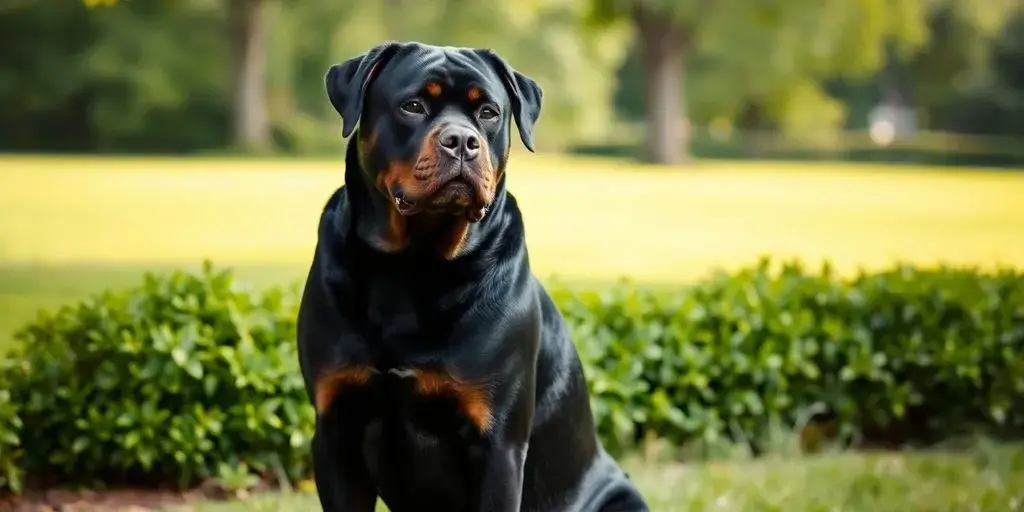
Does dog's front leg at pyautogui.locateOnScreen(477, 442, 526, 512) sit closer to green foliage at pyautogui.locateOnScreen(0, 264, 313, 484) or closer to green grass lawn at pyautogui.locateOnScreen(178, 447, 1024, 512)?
green grass lawn at pyautogui.locateOnScreen(178, 447, 1024, 512)

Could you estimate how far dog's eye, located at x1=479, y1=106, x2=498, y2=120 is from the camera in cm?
260

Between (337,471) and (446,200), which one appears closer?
(446,200)

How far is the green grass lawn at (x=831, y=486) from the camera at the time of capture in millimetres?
4094

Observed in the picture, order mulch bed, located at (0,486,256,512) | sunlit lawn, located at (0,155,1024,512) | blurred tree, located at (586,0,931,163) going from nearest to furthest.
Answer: mulch bed, located at (0,486,256,512), sunlit lawn, located at (0,155,1024,512), blurred tree, located at (586,0,931,163)

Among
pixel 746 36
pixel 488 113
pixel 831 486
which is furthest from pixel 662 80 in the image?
pixel 488 113

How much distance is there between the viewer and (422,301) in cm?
258

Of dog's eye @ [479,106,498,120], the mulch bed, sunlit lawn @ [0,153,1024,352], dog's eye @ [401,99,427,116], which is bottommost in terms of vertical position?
sunlit lawn @ [0,153,1024,352]

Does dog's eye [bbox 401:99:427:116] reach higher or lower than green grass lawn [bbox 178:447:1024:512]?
higher

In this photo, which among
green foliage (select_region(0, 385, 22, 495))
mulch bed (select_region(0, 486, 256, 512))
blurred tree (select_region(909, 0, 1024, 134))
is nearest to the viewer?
green foliage (select_region(0, 385, 22, 495))

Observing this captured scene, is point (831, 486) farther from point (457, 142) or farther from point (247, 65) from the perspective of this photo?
point (247, 65)

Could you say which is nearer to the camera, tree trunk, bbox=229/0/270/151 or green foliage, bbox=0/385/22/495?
green foliage, bbox=0/385/22/495

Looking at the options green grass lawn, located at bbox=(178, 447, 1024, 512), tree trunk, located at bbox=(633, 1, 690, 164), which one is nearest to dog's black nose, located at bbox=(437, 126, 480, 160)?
green grass lawn, located at bbox=(178, 447, 1024, 512)

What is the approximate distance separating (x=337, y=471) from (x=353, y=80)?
85cm

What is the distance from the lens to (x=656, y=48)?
20.5 metres
